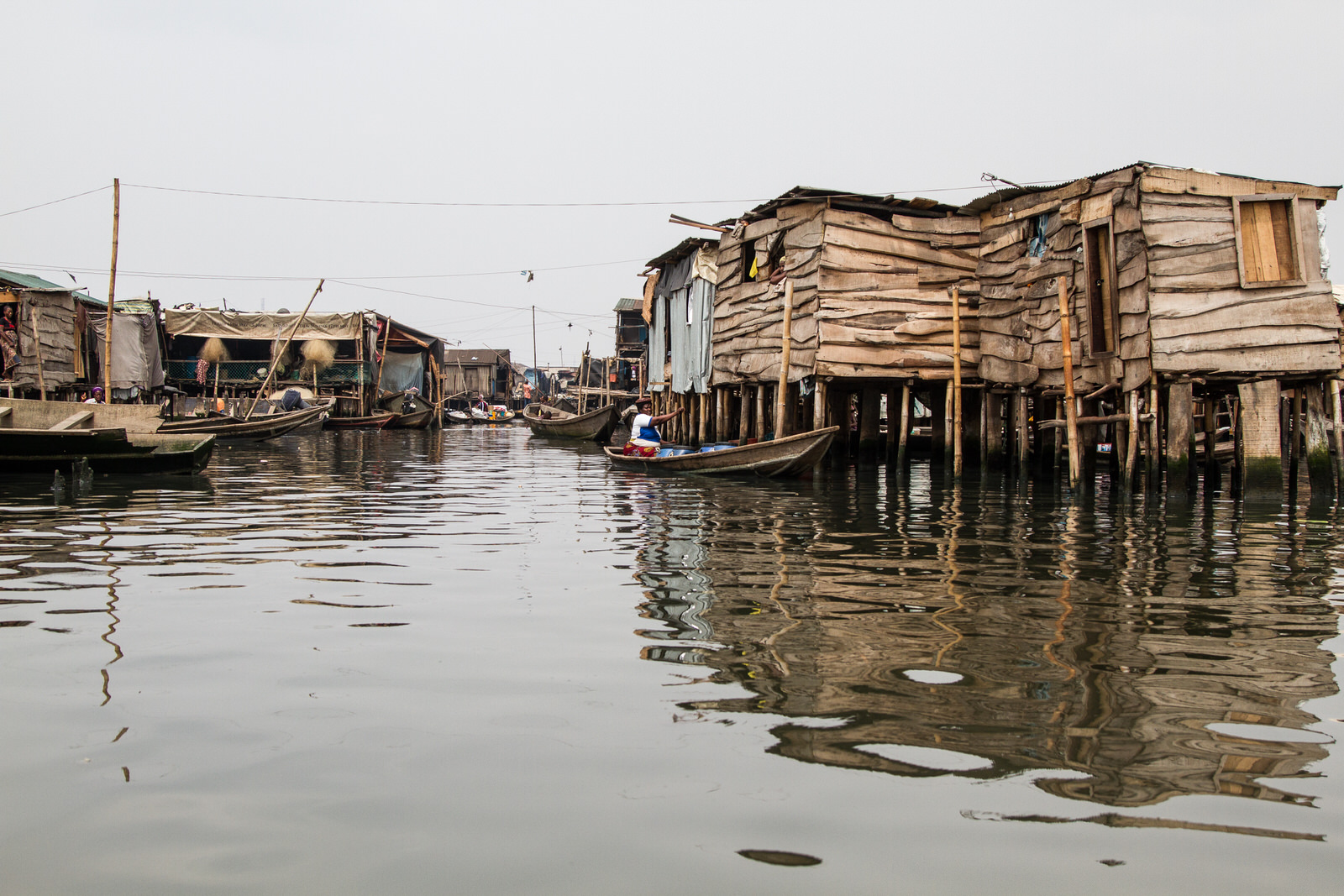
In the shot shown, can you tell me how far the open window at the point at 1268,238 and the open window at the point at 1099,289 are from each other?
1731mm

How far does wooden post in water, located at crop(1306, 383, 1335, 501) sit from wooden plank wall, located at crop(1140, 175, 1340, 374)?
55 cm

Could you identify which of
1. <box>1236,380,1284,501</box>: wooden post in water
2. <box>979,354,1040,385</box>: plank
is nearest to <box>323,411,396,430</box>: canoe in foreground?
<box>979,354,1040,385</box>: plank

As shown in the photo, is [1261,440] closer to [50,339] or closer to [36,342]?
[36,342]

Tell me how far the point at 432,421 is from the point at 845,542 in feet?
121

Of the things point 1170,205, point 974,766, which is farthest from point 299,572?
point 1170,205

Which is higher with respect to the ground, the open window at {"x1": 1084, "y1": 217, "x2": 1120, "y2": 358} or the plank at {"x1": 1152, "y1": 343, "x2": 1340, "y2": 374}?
the open window at {"x1": 1084, "y1": 217, "x2": 1120, "y2": 358}

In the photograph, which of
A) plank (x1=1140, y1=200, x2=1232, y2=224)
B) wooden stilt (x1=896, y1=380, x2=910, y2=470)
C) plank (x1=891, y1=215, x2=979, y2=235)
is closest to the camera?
plank (x1=1140, y1=200, x2=1232, y2=224)

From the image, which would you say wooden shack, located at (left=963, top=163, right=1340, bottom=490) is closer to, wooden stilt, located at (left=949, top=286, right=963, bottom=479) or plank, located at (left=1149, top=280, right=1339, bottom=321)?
plank, located at (left=1149, top=280, right=1339, bottom=321)

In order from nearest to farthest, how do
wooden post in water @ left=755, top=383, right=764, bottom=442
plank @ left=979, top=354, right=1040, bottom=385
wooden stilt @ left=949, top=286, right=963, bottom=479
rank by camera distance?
wooden stilt @ left=949, top=286, right=963, bottom=479 < plank @ left=979, top=354, right=1040, bottom=385 < wooden post in water @ left=755, top=383, right=764, bottom=442

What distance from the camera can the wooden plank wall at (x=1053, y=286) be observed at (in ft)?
44.3

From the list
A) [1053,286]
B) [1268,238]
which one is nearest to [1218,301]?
[1268,238]

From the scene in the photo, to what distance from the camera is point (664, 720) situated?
140 inches

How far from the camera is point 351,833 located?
2.62 meters

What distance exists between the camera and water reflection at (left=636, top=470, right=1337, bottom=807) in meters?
3.21
